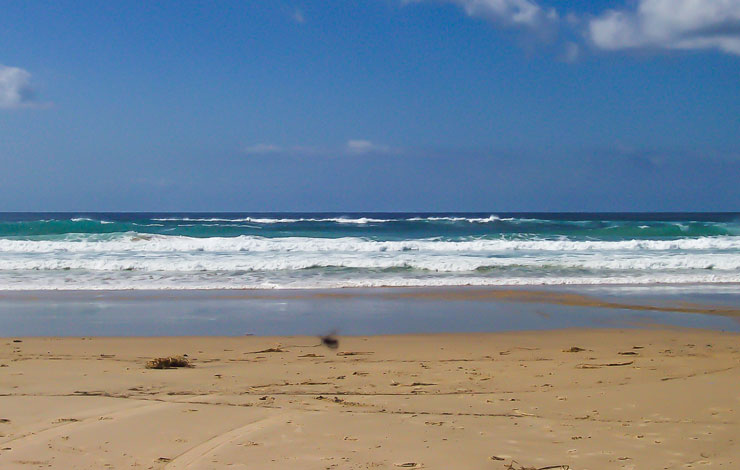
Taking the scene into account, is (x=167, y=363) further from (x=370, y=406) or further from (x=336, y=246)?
(x=336, y=246)

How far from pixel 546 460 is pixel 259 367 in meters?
3.46

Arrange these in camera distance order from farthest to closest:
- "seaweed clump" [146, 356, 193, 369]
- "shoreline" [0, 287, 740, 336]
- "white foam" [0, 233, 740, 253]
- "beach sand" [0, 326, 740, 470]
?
"white foam" [0, 233, 740, 253], "shoreline" [0, 287, 740, 336], "seaweed clump" [146, 356, 193, 369], "beach sand" [0, 326, 740, 470]

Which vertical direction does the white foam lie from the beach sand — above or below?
above

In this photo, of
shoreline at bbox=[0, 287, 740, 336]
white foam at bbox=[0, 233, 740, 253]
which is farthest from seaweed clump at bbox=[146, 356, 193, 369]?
white foam at bbox=[0, 233, 740, 253]

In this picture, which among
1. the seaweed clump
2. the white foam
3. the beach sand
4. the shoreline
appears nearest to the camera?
the beach sand

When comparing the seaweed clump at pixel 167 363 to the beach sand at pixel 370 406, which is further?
the seaweed clump at pixel 167 363

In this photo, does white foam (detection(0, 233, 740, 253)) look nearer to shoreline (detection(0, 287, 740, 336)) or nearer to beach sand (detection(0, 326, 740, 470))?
shoreline (detection(0, 287, 740, 336))

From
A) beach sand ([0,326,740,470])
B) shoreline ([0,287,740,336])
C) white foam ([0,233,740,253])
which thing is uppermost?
white foam ([0,233,740,253])

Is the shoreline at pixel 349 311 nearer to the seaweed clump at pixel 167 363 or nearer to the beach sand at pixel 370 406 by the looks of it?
the beach sand at pixel 370 406

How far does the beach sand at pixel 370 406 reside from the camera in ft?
12.2

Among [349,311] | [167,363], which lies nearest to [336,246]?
[349,311]

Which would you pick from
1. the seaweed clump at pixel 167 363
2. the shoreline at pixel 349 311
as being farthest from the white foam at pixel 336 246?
the seaweed clump at pixel 167 363

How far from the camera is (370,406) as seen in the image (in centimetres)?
483

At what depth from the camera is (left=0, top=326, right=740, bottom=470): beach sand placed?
373cm
